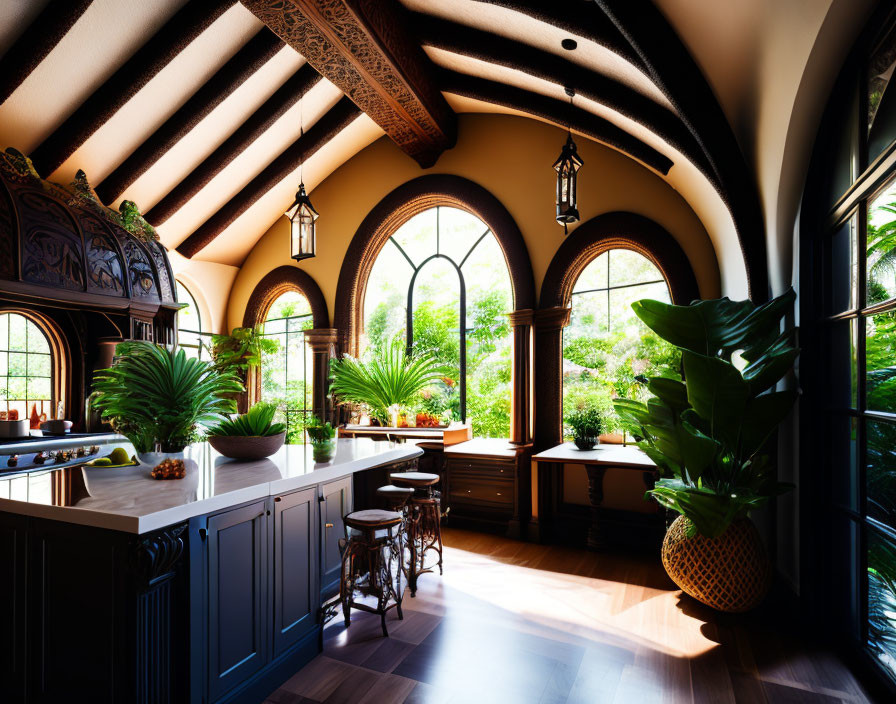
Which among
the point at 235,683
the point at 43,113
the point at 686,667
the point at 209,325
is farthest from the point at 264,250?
the point at 686,667

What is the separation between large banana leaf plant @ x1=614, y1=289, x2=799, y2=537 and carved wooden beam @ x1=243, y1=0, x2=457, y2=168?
9.05ft

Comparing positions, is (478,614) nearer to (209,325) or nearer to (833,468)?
(833,468)

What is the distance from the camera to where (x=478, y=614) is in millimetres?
3223

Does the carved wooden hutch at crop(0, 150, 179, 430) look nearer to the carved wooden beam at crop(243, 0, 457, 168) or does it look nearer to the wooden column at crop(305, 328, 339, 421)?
the wooden column at crop(305, 328, 339, 421)

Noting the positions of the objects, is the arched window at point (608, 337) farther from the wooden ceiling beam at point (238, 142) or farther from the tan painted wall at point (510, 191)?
the wooden ceiling beam at point (238, 142)

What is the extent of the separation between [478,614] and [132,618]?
202 cm

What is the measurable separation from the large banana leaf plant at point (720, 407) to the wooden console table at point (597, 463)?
34.6 inches

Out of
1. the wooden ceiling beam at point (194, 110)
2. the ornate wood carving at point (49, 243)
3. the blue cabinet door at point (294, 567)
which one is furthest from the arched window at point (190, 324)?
the blue cabinet door at point (294, 567)

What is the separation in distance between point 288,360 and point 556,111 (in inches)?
194

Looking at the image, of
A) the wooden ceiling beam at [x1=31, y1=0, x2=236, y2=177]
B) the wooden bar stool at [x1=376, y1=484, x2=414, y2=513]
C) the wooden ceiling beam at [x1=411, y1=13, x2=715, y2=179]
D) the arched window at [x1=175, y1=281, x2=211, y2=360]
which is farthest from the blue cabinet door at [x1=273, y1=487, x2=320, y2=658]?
the arched window at [x1=175, y1=281, x2=211, y2=360]

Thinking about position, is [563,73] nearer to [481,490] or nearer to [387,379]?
[387,379]

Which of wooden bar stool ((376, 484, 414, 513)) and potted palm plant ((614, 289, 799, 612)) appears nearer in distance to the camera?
potted palm plant ((614, 289, 799, 612))

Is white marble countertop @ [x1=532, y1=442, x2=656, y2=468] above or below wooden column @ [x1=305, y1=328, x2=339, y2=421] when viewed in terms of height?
below

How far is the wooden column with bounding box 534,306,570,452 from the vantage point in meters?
5.23
